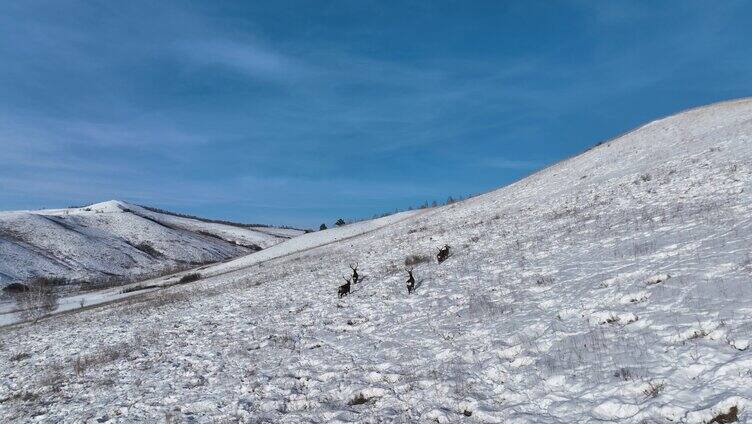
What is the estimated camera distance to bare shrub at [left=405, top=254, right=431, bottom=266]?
79.6ft

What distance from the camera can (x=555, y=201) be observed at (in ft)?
101

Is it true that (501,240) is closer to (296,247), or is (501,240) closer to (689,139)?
(689,139)

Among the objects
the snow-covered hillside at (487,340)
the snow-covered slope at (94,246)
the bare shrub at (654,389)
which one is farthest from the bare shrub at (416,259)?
the snow-covered slope at (94,246)

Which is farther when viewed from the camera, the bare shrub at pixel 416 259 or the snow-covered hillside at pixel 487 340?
the bare shrub at pixel 416 259


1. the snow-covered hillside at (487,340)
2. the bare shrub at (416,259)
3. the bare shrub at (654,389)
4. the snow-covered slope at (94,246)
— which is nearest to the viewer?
the bare shrub at (654,389)

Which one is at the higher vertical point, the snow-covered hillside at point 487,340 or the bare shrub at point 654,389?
the snow-covered hillside at point 487,340

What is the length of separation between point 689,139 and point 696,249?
25315 mm

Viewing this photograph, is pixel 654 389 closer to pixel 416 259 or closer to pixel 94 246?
pixel 416 259

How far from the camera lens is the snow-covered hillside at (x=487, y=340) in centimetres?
778

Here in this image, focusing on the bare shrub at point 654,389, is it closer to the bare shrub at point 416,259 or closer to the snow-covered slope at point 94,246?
the bare shrub at point 416,259

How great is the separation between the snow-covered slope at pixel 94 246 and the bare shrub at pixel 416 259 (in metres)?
68.4

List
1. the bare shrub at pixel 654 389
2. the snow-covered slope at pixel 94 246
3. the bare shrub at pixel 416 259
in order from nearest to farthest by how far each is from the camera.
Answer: the bare shrub at pixel 654 389, the bare shrub at pixel 416 259, the snow-covered slope at pixel 94 246

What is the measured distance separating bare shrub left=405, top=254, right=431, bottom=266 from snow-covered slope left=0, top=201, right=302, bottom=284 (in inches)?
2693

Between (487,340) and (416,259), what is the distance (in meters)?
13.9
